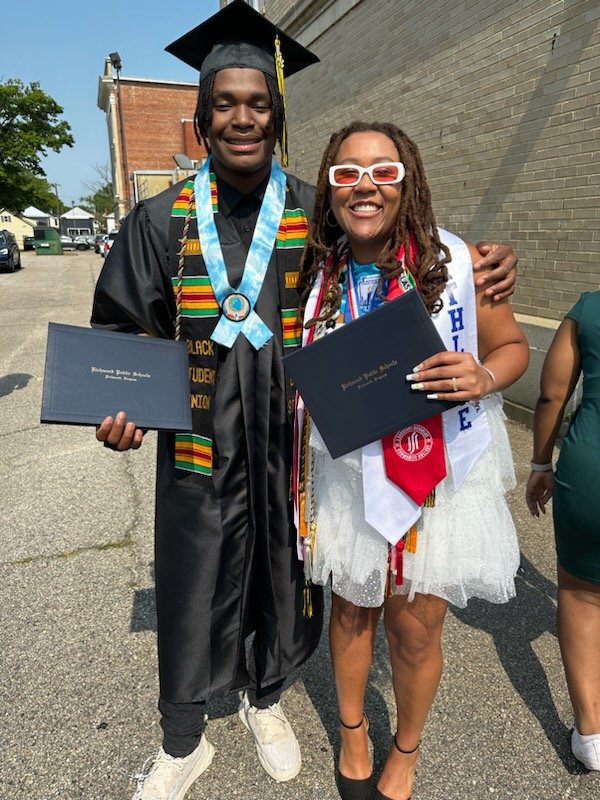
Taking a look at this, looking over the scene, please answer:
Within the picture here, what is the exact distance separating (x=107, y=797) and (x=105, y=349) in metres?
1.46

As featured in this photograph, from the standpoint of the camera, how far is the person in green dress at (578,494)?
1.73 metres

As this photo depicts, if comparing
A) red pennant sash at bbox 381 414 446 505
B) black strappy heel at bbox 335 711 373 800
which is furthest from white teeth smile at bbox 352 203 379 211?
black strappy heel at bbox 335 711 373 800

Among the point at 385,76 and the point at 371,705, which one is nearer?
the point at 371,705

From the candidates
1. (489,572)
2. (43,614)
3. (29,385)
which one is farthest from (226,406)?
(29,385)

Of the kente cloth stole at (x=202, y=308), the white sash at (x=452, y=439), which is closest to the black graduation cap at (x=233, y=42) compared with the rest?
the kente cloth stole at (x=202, y=308)

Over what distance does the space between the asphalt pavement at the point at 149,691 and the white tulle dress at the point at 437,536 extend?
2.62 ft

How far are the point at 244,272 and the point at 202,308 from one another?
0.51 feet

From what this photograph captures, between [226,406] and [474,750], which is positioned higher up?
[226,406]

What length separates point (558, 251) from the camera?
4824 millimetres

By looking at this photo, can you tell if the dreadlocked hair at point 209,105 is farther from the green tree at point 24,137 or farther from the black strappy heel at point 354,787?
the green tree at point 24,137

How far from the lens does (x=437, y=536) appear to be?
4.87 ft

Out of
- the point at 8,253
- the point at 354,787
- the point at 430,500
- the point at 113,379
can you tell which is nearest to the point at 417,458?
the point at 430,500

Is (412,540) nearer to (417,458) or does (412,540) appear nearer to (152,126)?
(417,458)

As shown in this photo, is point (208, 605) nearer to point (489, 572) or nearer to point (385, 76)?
point (489, 572)
